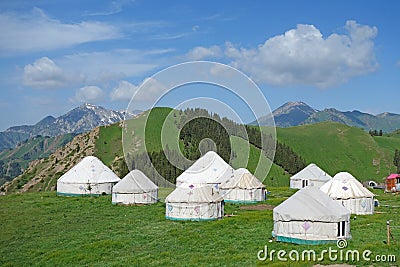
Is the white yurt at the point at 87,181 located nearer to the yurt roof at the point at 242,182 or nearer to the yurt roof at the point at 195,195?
the yurt roof at the point at 242,182

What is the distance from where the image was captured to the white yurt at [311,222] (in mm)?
24344

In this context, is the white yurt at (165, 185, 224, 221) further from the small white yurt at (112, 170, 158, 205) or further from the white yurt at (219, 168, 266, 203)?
the white yurt at (219, 168, 266, 203)

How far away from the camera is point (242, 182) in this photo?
46.6 meters

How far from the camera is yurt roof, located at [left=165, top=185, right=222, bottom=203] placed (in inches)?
1340

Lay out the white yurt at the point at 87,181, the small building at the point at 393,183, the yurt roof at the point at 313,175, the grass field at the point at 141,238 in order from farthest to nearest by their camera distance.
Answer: the yurt roof at the point at 313,175 < the small building at the point at 393,183 < the white yurt at the point at 87,181 < the grass field at the point at 141,238

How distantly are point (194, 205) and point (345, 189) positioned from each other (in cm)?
Answer: 1132

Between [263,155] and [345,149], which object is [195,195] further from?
[345,149]

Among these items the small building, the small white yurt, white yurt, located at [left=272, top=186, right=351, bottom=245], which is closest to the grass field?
white yurt, located at [left=272, top=186, right=351, bottom=245]

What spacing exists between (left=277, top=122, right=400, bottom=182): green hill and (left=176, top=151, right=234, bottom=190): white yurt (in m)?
76.4

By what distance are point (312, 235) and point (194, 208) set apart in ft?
36.4

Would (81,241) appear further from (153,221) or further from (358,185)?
(358,185)

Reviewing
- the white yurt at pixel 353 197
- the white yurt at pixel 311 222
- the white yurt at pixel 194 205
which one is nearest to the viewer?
the white yurt at pixel 311 222

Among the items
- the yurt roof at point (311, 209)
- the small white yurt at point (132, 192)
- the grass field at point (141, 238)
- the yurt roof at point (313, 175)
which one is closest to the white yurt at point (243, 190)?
the grass field at point (141, 238)

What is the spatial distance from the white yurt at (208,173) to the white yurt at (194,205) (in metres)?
16.7
